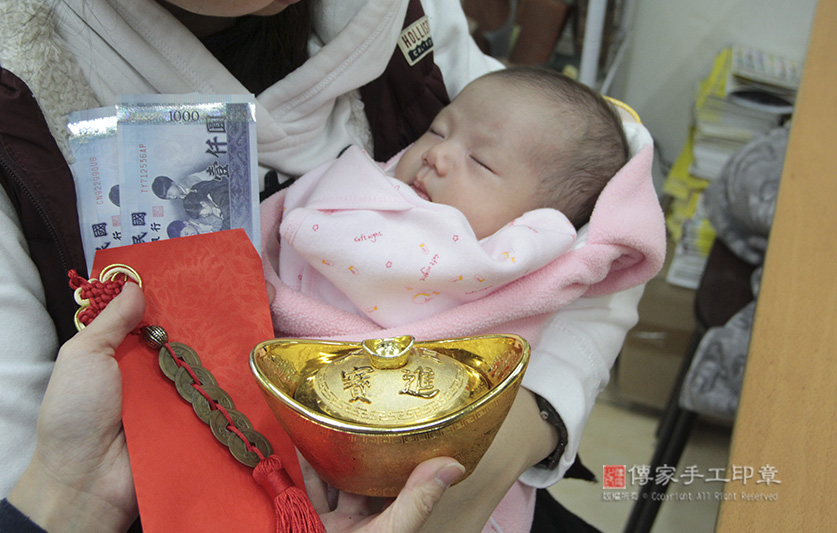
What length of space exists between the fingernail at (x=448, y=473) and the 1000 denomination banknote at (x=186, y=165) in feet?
1.16

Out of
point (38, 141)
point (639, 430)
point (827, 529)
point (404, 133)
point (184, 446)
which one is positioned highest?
point (38, 141)

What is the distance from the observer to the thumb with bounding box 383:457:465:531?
0.50 m

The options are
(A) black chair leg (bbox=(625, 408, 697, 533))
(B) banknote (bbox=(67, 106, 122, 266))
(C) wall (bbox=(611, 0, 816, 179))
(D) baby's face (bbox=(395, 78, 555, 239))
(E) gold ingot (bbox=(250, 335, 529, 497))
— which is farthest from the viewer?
(C) wall (bbox=(611, 0, 816, 179))

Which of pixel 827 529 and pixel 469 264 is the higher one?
pixel 469 264

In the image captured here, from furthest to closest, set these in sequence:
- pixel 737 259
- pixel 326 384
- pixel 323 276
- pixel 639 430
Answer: pixel 639 430 → pixel 737 259 → pixel 323 276 → pixel 326 384

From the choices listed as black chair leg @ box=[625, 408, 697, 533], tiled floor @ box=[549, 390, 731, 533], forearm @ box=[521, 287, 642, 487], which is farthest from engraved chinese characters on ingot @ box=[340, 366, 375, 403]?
tiled floor @ box=[549, 390, 731, 533]

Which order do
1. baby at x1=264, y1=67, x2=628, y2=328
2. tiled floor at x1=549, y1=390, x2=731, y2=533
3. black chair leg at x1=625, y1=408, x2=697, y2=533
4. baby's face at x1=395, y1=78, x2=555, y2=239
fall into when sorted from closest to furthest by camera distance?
baby at x1=264, y1=67, x2=628, y2=328
baby's face at x1=395, y1=78, x2=555, y2=239
black chair leg at x1=625, y1=408, x2=697, y2=533
tiled floor at x1=549, y1=390, x2=731, y2=533

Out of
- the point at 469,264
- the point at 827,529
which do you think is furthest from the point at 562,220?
the point at 827,529

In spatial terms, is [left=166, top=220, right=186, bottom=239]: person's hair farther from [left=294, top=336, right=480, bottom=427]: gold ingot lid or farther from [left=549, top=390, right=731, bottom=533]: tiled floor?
[left=549, top=390, right=731, bottom=533]: tiled floor

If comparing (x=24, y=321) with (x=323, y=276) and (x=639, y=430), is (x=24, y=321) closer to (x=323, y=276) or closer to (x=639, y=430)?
(x=323, y=276)

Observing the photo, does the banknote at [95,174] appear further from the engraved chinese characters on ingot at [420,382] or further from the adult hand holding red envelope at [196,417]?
the engraved chinese characters on ingot at [420,382]

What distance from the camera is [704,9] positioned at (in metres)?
2.21

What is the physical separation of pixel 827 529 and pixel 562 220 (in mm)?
452

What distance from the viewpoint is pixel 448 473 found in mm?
499
